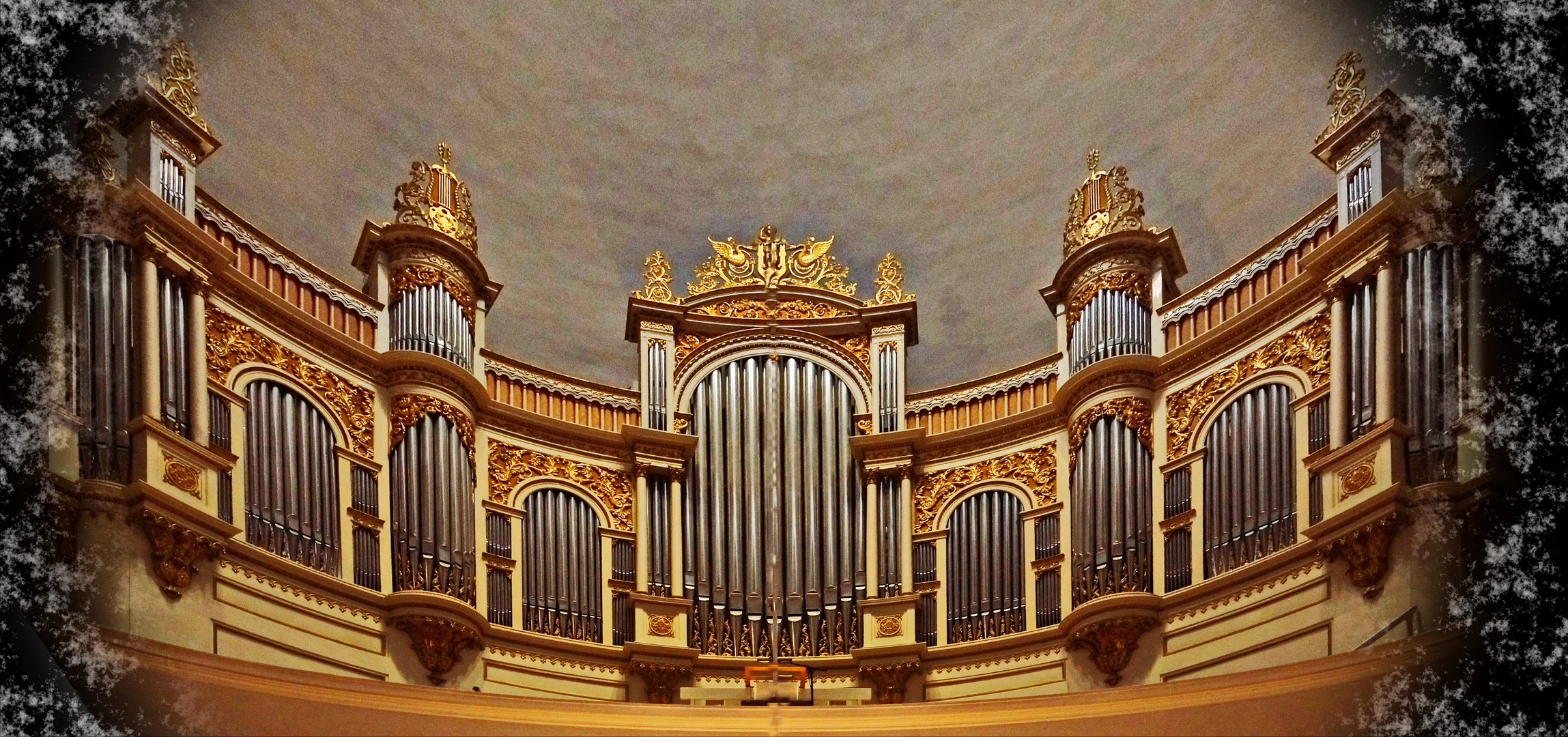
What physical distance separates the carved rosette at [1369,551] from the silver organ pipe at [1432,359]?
1.05 ft

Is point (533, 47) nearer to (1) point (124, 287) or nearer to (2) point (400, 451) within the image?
(2) point (400, 451)

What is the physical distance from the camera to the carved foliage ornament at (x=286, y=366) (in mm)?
11125

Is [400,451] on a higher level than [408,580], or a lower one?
higher

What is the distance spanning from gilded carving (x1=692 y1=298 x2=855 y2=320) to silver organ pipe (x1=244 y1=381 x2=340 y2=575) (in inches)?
133

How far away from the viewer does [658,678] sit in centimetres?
1254

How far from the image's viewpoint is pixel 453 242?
1277 cm

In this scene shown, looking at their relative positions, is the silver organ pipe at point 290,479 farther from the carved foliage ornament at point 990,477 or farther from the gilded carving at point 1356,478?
the gilded carving at point 1356,478

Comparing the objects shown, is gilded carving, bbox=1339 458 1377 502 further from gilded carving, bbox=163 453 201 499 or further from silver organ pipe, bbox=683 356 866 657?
gilded carving, bbox=163 453 201 499

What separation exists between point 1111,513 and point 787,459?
250cm

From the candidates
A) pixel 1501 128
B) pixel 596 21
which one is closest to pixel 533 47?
pixel 596 21

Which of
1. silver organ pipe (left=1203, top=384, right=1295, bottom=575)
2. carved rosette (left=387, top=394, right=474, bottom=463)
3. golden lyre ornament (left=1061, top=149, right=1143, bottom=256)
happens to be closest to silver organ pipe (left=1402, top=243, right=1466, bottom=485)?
silver organ pipe (left=1203, top=384, right=1295, bottom=575)

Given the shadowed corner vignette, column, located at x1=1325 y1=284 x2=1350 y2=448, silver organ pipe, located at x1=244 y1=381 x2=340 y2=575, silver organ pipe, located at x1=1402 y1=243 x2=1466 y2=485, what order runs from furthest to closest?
silver organ pipe, located at x1=244 y1=381 x2=340 y2=575 < column, located at x1=1325 y1=284 x2=1350 y2=448 < silver organ pipe, located at x1=1402 y1=243 x2=1466 y2=485 < the shadowed corner vignette

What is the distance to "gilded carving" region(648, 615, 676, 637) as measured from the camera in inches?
499

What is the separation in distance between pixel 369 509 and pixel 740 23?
18.5ft
